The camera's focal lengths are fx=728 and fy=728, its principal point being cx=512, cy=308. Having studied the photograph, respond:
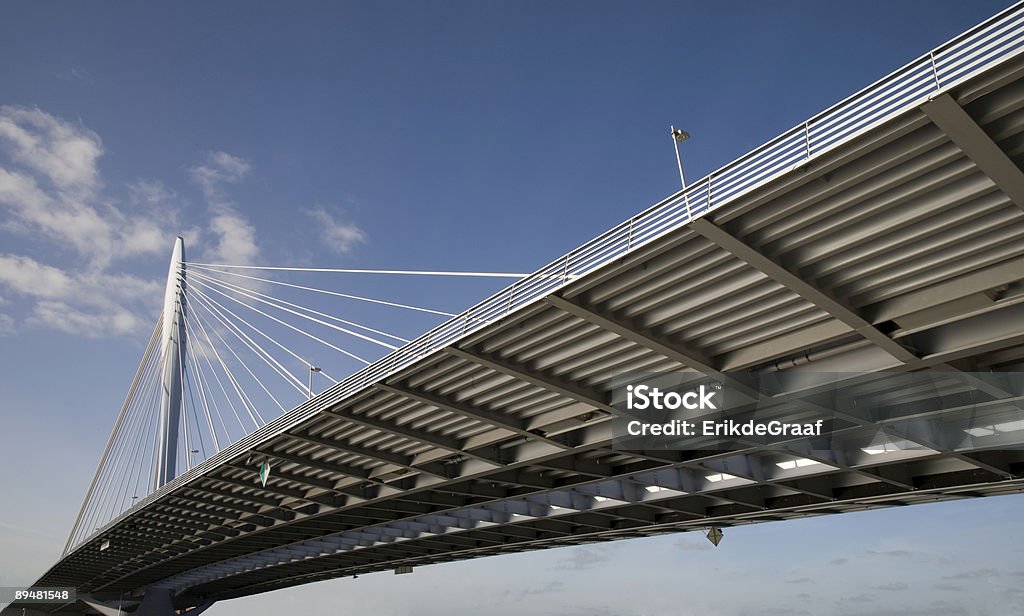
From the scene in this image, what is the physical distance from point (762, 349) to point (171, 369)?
48.3 m

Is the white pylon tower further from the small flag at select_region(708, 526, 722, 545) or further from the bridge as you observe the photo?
the small flag at select_region(708, 526, 722, 545)

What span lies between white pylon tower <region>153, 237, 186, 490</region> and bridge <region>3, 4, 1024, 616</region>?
14963 mm

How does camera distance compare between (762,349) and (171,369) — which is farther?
(171,369)

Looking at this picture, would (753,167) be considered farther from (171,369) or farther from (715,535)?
(171,369)

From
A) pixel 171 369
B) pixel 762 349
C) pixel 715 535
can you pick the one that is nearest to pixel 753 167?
pixel 762 349

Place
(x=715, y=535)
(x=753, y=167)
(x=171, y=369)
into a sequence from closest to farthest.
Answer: (x=753, y=167) → (x=715, y=535) → (x=171, y=369)

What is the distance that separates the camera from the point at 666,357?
16.3 meters

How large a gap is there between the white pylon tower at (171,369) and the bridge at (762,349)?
15.0m

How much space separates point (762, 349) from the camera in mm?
15008

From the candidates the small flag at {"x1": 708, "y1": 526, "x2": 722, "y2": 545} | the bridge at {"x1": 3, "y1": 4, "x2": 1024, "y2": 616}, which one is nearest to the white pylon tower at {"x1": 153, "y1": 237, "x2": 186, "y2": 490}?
the bridge at {"x1": 3, "y1": 4, "x2": 1024, "y2": 616}

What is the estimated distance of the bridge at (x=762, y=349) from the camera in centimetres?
981

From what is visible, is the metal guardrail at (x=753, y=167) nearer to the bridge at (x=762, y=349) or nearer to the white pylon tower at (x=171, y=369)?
the bridge at (x=762, y=349)

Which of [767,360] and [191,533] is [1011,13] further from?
[191,533]

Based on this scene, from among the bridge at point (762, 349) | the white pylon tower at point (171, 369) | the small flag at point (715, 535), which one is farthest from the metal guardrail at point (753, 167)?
the white pylon tower at point (171, 369)
